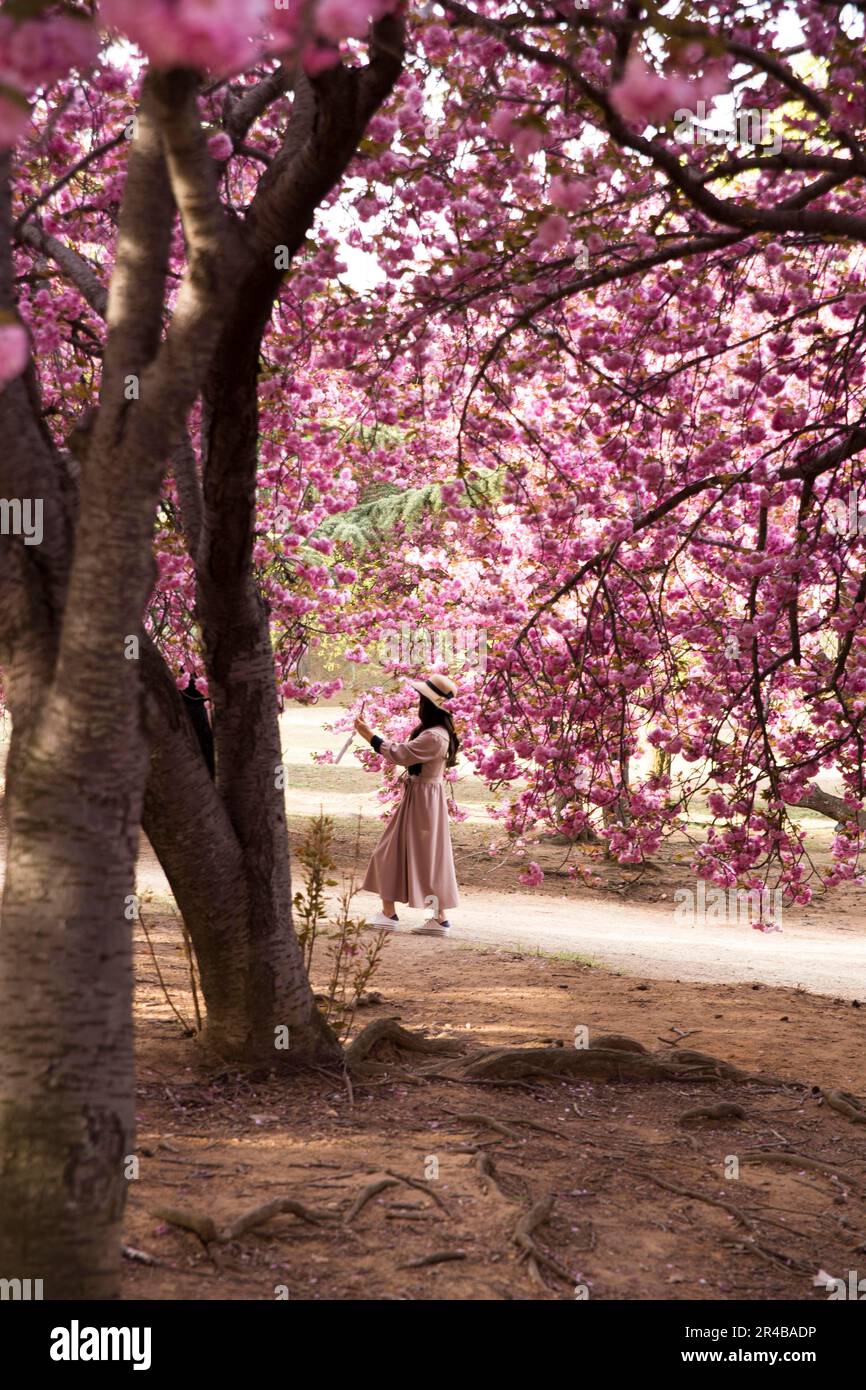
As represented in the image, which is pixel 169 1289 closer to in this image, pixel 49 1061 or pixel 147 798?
pixel 49 1061

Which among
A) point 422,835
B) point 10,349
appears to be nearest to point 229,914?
point 10,349

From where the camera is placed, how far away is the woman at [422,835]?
974cm

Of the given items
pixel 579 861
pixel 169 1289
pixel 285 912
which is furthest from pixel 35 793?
pixel 579 861

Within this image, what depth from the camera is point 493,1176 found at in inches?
167

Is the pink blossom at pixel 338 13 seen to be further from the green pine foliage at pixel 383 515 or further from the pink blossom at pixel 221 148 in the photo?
the green pine foliage at pixel 383 515

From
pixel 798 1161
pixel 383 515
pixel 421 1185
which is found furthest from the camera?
pixel 383 515

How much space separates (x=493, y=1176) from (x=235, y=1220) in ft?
3.23

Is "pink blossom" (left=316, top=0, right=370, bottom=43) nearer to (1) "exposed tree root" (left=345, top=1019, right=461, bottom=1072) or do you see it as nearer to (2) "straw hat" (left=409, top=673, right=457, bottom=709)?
(1) "exposed tree root" (left=345, top=1019, right=461, bottom=1072)

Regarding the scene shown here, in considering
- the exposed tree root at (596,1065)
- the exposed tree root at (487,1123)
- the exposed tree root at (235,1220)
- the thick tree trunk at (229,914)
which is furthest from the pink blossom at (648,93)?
the exposed tree root at (596,1065)

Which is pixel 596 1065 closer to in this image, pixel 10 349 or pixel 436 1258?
pixel 436 1258

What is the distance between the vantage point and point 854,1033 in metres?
7.43

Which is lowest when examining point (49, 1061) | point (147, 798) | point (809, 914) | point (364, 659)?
point (809, 914)

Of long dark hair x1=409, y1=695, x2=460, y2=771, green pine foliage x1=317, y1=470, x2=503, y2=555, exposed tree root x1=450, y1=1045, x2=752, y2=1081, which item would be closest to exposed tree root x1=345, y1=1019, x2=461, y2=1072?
exposed tree root x1=450, y1=1045, x2=752, y2=1081

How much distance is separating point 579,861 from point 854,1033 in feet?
29.0
